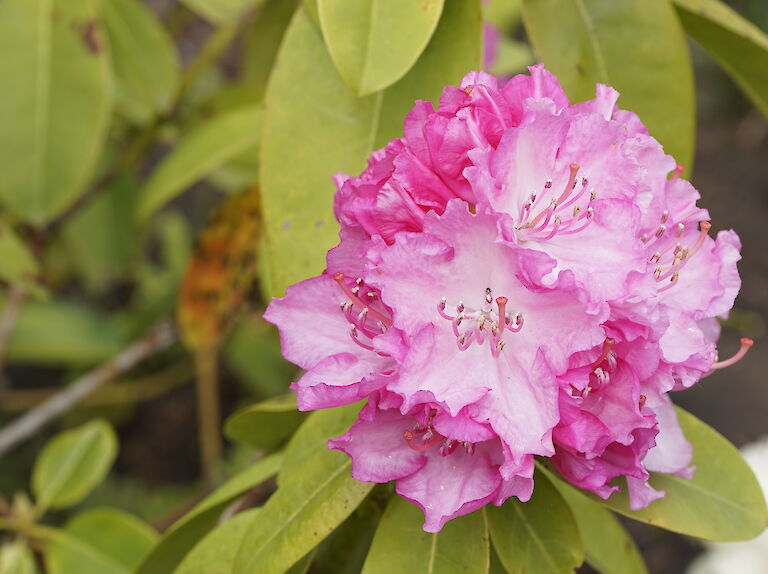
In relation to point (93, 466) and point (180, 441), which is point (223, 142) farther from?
point (180, 441)

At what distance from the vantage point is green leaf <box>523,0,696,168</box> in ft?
3.06

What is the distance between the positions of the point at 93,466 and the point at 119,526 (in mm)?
133

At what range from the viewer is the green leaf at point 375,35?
77 cm

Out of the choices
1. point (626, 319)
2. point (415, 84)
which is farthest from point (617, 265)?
point (415, 84)

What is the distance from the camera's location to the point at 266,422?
0.87m

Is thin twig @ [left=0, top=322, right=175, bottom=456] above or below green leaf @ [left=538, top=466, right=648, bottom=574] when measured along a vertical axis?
below

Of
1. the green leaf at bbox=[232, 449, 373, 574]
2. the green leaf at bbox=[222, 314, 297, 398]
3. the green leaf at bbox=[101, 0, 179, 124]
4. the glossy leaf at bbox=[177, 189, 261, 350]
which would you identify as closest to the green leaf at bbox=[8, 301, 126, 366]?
the green leaf at bbox=[222, 314, 297, 398]

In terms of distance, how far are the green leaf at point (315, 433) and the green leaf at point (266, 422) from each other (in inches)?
1.9

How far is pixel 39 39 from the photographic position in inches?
48.8

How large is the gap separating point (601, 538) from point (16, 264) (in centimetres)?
79

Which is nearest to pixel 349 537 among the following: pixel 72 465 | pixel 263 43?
pixel 72 465

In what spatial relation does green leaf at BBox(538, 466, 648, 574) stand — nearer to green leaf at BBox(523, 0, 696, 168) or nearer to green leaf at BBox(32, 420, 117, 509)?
green leaf at BBox(523, 0, 696, 168)

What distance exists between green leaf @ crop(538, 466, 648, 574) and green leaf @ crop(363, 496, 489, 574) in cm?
21

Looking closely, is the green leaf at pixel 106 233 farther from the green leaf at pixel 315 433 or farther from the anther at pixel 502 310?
the anther at pixel 502 310
